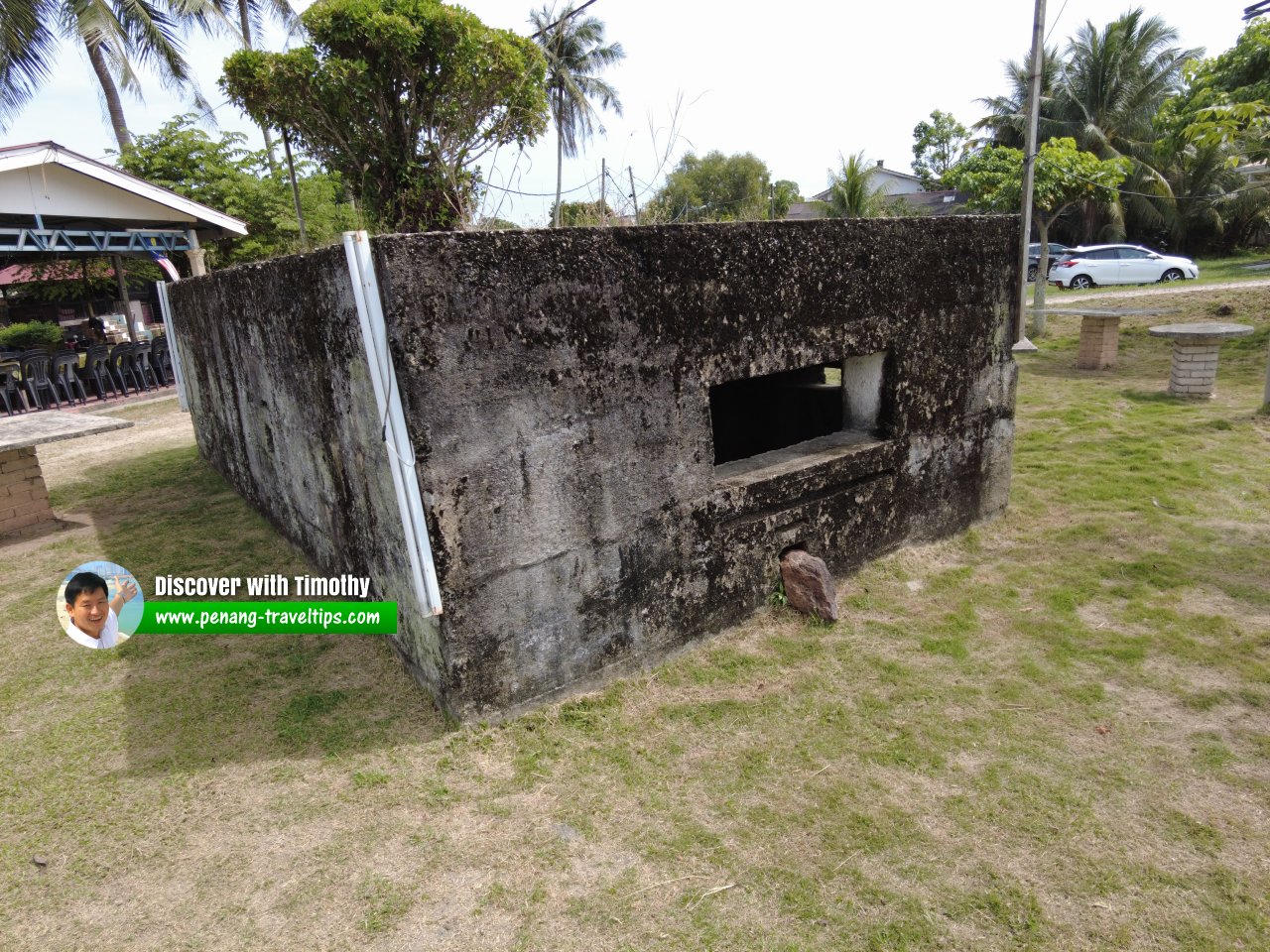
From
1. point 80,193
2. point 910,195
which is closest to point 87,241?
point 80,193

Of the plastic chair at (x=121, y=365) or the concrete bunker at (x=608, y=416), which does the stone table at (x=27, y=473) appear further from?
the plastic chair at (x=121, y=365)

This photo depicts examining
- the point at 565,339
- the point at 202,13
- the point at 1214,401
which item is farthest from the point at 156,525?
the point at 202,13

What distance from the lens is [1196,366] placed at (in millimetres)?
8570

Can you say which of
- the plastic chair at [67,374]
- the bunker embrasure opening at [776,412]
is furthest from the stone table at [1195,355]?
the plastic chair at [67,374]

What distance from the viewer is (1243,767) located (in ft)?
9.81

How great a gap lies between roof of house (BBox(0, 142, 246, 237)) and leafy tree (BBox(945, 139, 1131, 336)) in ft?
44.4

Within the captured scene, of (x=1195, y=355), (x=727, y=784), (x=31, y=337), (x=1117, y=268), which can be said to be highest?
(x=31, y=337)

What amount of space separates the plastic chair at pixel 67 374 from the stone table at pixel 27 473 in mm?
6340

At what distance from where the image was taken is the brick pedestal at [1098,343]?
10.5 metres

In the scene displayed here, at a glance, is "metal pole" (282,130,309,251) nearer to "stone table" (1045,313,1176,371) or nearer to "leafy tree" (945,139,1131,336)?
"stone table" (1045,313,1176,371)

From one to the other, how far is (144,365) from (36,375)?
5.91 feet

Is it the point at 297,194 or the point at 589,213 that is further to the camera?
the point at 297,194

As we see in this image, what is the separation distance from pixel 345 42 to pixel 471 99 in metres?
1.51

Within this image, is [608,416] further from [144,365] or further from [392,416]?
[144,365]
